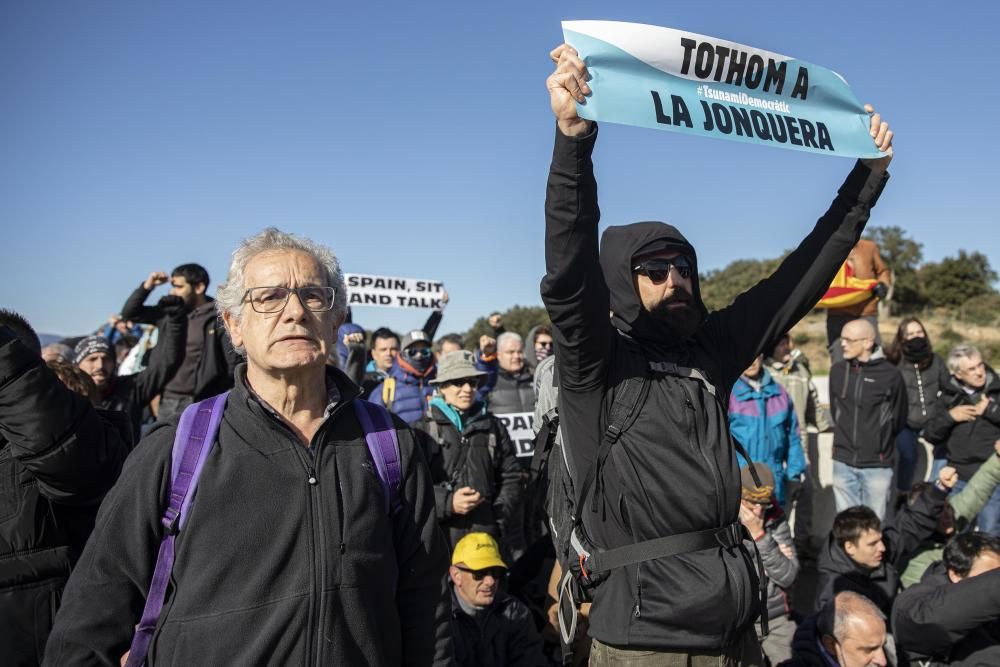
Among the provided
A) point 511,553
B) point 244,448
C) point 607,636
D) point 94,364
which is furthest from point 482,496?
point 244,448

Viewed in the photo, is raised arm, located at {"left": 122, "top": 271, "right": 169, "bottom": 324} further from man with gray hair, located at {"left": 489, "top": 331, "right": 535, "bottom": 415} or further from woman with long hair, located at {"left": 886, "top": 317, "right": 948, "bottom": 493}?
woman with long hair, located at {"left": 886, "top": 317, "right": 948, "bottom": 493}

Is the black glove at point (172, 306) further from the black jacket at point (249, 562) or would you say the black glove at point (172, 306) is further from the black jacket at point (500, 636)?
the black jacket at point (249, 562)

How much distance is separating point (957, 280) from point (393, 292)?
110 ft

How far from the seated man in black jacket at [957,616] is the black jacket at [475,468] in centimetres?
252

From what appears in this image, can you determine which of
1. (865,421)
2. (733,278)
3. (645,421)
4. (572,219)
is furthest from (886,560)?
(733,278)

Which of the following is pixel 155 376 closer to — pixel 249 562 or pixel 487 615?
pixel 487 615

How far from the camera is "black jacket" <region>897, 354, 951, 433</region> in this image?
7304mm

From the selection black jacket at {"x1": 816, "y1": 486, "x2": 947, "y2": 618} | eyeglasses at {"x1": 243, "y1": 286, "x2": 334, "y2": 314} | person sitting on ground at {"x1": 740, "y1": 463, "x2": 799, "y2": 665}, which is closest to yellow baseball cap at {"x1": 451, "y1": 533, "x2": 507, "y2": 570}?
person sitting on ground at {"x1": 740, "y1": 463, "x2": 799, "y2": 665}

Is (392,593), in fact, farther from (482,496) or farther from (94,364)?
(94,364)

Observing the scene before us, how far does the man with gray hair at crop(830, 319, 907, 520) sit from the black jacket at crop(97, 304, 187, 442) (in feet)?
18.1

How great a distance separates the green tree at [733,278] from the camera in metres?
43.6

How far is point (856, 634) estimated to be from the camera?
395 centimetres

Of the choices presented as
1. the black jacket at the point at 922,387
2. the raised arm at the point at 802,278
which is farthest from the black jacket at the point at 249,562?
the black jacket at the point at 922,387

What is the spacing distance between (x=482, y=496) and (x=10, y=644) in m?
3.22
